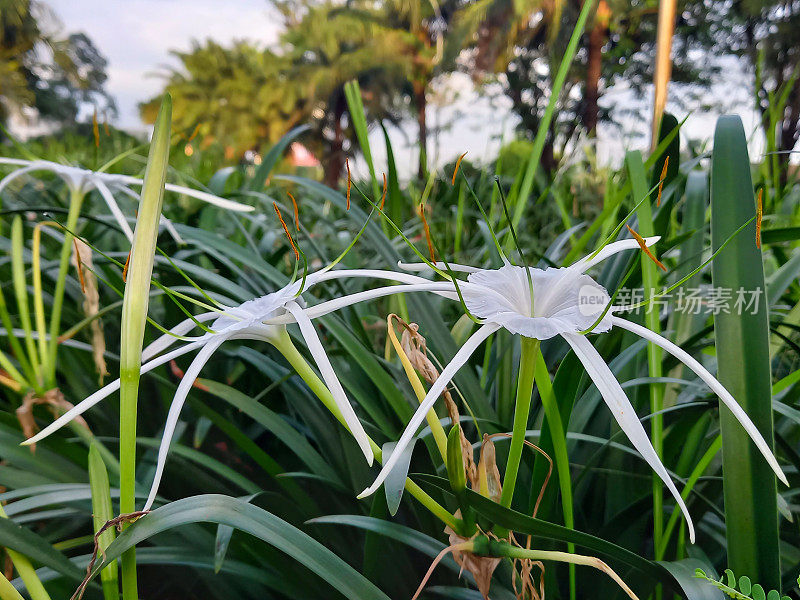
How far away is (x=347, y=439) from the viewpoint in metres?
0.68

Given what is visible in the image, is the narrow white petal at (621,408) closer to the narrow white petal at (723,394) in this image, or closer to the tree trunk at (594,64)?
the narrow white petal at (723,394)

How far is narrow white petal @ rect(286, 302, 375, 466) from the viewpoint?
1.07 feet

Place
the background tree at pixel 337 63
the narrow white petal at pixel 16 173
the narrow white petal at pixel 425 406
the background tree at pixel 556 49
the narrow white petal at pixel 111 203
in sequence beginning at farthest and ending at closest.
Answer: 1. the background tree at pixel 337 63
2. the background tree at pixel 556 49
3. the narrow white petal at pixel 16 173
4. the narrow white petal at pixel 111 203
5. the narrow white petal at pixel 425 406

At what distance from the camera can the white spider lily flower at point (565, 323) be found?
1.00 feet

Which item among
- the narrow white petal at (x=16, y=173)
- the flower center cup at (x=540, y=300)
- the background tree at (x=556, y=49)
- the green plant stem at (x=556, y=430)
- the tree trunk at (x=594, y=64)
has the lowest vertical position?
the green plant stem at (x=556, y=430)

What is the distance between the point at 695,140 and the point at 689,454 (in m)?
1.69

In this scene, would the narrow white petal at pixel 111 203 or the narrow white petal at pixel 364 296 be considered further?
the narrow white petal at pixel 111 203

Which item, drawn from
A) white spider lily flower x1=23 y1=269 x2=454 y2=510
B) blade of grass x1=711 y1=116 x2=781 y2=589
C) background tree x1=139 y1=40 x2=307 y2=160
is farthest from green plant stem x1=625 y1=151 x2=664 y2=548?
background tree x1=139 y1=40 x2=307 y2=160

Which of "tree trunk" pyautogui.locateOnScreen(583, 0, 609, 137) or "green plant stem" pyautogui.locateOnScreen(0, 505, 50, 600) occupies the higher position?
"tree trunk" pyautogui.locateOnScreen(583, 0, 609, 137)

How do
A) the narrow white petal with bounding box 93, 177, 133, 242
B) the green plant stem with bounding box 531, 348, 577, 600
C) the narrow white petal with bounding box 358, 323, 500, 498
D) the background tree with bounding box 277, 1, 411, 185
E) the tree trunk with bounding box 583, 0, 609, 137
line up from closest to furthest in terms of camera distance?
the narrow white petal with bounding box 358, 323, 500, 498
the green plant stem with bounding box 531, 348, 577, 600
the narrow white petal with bounding box 93, 177, 133, 242
the tree trunk with bounding box 583, 0, 609, 137
the background tree with bounding box 277, 1, 411, 185

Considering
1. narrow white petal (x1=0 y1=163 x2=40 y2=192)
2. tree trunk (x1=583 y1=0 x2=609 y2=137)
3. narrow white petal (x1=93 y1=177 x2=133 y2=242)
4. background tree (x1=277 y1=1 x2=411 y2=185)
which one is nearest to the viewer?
narrow white petal (x1=93 y1=177 x2=133 y2=242)

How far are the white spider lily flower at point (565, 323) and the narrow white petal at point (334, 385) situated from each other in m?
0.02

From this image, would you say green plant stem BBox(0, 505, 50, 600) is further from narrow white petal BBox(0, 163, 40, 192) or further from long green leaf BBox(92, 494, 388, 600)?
narrow white petal BBox(0, 163, 40, 192)

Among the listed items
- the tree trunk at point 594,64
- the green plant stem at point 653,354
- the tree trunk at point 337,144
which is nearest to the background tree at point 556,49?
the tree trunk at point 594,64
